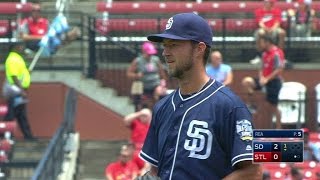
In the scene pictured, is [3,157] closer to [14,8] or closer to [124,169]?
[124,169]

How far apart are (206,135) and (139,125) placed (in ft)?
26.1

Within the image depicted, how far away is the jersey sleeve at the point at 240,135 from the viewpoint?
3521 millimetres

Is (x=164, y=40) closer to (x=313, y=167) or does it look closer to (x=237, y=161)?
(x=237, y=161)

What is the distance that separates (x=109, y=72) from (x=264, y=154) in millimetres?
11744

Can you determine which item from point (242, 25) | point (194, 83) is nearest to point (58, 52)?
point (242, 25)

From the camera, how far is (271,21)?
15.3 metres

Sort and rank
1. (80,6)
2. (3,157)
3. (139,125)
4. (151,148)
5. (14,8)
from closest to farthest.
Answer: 1. (151,148)
2. (139,125)
3. (3,157)
4. (14,8)
5. (80,6)

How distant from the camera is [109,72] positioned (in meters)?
15.1

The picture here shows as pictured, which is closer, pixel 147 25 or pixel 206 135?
pixel 206 135

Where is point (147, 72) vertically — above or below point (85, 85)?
above

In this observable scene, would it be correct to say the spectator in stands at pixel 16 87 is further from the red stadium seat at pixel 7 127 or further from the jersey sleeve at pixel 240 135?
the jersey sleeve at pixel 240 135

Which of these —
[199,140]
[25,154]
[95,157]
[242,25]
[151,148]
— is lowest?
[95,157]
